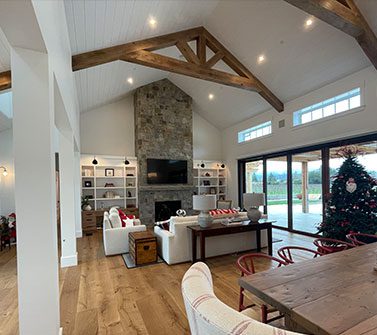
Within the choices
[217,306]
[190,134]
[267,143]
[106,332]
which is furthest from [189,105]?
[217,306]

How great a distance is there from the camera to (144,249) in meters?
4.09

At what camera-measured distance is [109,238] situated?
459 centimetres

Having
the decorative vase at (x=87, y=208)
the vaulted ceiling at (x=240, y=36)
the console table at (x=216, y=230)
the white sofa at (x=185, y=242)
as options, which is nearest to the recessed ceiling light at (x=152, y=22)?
the vaulted ceiling at (x=240, y=36)

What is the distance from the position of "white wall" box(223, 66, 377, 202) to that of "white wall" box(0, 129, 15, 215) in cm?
716

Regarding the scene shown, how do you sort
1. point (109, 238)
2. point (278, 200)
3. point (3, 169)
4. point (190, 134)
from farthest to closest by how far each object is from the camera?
point (190, 134)
point (278, 200)
point (3, 169)
point (109, 238)

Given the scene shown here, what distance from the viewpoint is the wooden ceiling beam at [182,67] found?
Answer: 4.75 m

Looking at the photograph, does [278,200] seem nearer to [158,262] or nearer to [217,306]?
[158,262]

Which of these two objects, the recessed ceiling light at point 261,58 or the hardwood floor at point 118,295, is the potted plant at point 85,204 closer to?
the hardwood floor at point 118,295

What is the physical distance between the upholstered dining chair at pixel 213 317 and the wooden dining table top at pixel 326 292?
64 centimetres

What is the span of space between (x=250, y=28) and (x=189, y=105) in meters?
4.12

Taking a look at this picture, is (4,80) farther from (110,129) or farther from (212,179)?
(212,179)

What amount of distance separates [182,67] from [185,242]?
389 centimetres

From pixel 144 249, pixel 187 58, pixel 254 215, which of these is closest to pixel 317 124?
pixel 254 215

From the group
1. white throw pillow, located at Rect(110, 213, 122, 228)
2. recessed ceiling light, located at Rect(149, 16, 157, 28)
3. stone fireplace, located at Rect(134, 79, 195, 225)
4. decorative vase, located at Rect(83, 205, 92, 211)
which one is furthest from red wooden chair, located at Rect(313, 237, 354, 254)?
A: decorative vase, located at Rect(83, 205, 92, 211)
